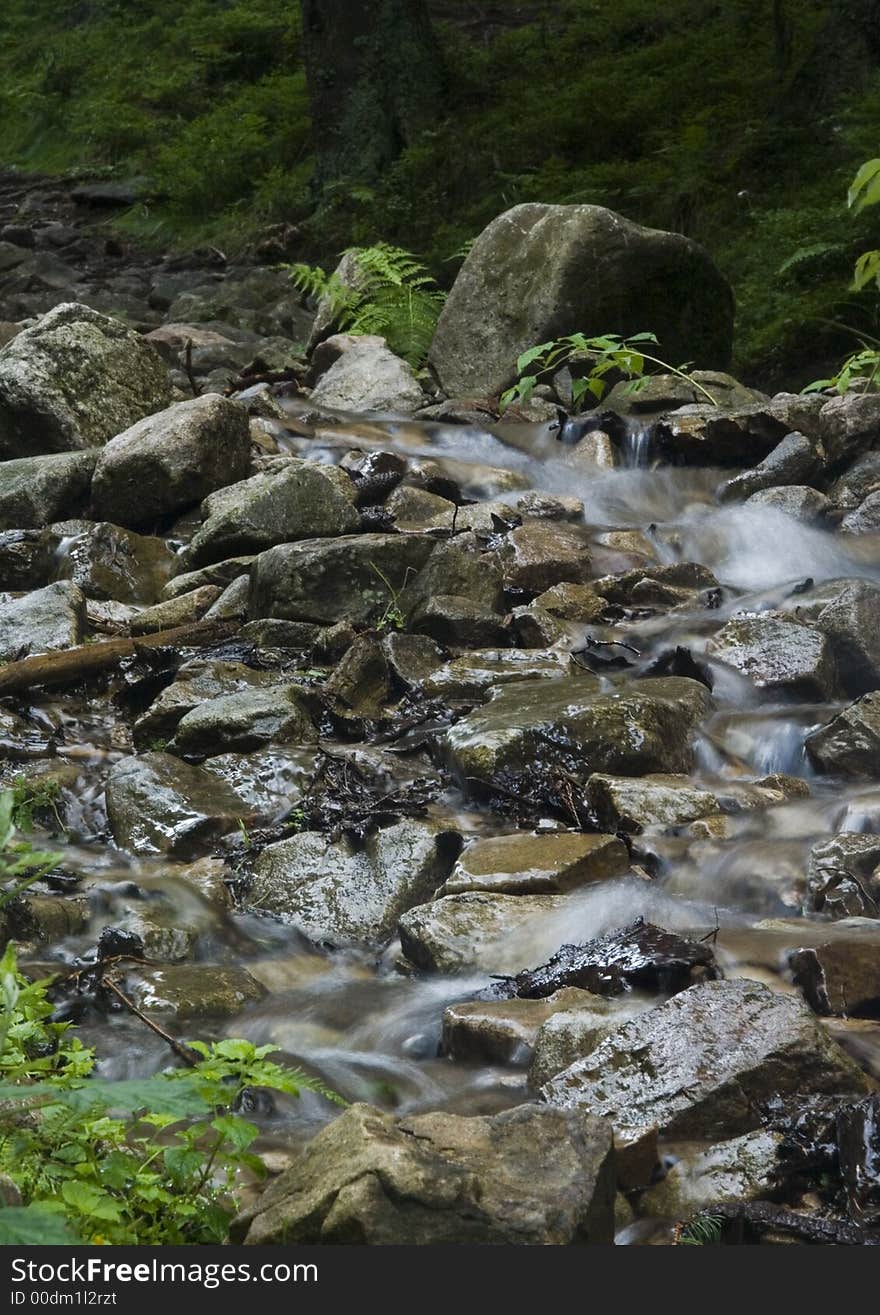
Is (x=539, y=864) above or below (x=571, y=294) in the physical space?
below

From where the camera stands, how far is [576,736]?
5.02 m

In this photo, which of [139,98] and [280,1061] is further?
[139,98]

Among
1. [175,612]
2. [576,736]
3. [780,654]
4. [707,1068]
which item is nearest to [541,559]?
[780,654]

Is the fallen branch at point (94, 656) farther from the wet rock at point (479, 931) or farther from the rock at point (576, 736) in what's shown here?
the wet rock at point (479, 931)

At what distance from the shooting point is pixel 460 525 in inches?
298

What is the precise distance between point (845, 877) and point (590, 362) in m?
6.59

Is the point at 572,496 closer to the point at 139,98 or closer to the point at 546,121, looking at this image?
the point at 546,121

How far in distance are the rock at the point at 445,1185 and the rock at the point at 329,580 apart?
410 centimetres

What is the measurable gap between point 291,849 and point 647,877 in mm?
1230

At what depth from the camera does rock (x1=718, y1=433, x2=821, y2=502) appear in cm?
809

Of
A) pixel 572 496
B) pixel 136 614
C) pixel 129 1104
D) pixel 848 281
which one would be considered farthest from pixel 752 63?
pixel 129 1104

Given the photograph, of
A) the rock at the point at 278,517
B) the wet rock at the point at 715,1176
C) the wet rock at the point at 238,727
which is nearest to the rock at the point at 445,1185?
the wet rock at the point at 715,1176

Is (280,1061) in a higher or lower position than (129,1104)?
lower

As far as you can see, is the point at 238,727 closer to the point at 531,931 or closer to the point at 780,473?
the point at 531,931
